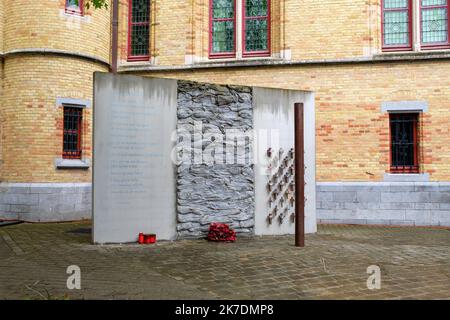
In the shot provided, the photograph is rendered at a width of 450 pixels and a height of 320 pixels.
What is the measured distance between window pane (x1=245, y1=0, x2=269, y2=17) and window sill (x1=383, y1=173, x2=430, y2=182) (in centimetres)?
636

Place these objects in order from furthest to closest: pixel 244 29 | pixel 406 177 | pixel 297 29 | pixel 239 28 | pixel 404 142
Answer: pixel 244 29 < pixel 239 28 < pixel 297 29 < pixel 404 142 < pixel 406 177

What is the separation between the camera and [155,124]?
8.68m

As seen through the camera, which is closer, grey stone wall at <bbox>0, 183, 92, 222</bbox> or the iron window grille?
grey stone wall at <bbox>0, 183, 92, 222</bbox>

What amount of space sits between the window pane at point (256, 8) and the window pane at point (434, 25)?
4.74 metres

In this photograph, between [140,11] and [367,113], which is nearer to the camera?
[367,113]

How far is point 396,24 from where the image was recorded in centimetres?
1245

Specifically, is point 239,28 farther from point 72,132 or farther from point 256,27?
point 72,132

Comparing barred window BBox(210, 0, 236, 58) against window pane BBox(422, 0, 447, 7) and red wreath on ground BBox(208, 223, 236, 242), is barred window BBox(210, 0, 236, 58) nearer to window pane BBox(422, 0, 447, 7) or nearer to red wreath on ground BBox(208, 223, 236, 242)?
window pane BBox(422, 0, 447, 7)

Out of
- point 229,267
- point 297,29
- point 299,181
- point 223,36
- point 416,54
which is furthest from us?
point 223,36

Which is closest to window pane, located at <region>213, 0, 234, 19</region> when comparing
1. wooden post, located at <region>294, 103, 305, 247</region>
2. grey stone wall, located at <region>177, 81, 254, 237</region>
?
grey stone wall, located at <region>177, 81, 254, 237</region>

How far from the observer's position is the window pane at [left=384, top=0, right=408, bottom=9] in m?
12.4

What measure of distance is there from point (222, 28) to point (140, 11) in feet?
9.56

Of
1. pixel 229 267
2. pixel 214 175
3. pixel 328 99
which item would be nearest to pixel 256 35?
pixel 328 99
